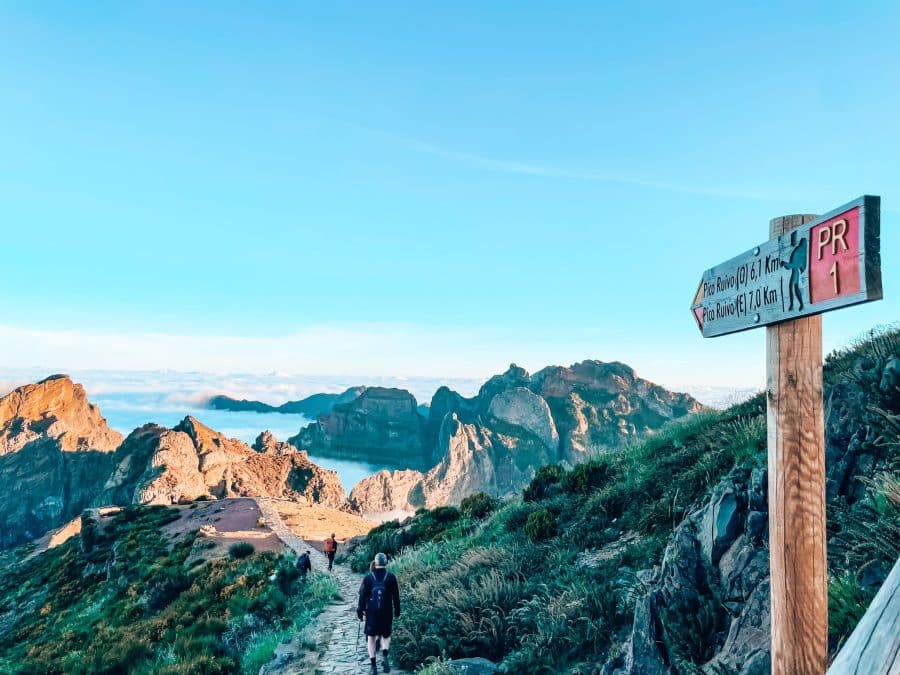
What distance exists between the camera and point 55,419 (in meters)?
154

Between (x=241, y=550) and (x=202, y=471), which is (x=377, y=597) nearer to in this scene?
(x=241, y=550)

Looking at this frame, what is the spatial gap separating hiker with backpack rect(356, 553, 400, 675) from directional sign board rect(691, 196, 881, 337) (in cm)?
689

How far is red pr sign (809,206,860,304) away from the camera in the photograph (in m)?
2.33

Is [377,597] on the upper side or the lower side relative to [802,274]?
lower

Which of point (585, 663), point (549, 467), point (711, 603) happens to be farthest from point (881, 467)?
point (549, 467)

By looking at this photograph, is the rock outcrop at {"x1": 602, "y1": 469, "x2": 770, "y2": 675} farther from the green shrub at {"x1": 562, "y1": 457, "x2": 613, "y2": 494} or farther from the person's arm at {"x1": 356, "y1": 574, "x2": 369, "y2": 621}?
the green shrub at {"x1": 562, "y1": 457, "x2": 613, "y2": 494}

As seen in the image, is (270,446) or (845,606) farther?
(270,446)

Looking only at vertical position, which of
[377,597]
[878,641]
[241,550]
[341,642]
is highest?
[878,641]

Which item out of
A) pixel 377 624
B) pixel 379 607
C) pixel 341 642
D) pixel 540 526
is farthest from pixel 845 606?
pixel 341 642

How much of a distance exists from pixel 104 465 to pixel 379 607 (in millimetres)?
160969

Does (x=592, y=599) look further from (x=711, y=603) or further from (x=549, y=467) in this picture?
(x=549, y=467)

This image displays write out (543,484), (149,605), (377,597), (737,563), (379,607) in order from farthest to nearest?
1. (149,605)
2. (543,484)
3. (377,597)
4. (379,607)
5. (737,563)

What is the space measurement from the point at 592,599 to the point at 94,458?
16756 cm

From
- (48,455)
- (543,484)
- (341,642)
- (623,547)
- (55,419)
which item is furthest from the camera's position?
(55,419)
